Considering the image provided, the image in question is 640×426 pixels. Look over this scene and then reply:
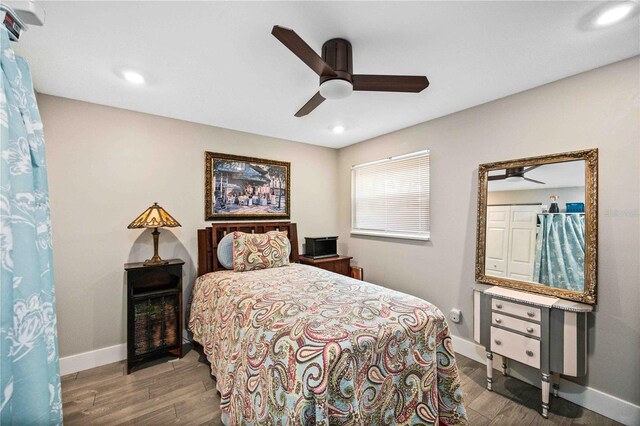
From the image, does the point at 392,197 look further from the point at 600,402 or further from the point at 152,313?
the point at 152,313

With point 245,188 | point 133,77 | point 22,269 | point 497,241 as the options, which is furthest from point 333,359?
point 245,188

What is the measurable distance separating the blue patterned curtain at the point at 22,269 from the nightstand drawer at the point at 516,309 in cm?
269

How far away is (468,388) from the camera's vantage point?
2.27 m

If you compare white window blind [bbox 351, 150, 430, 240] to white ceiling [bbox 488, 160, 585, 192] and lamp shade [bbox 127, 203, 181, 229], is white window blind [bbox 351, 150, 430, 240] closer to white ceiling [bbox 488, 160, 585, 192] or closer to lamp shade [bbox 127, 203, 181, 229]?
white ceiling [bbox 488, 160, 585, 192]

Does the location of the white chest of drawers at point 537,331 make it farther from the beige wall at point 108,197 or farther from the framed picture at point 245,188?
the beige wall at point 108,197

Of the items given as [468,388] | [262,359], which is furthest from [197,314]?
[468,388]

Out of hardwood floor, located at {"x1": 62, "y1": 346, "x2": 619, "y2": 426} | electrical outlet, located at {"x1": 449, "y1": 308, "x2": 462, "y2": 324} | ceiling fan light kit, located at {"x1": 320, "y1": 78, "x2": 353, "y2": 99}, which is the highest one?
ceiling fan light kit, located at {"x1": 320, "y1": 78, "x2": 353, "y2": 99}

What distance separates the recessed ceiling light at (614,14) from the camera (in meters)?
1.44

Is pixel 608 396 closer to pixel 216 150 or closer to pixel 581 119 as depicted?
pixel 581 119

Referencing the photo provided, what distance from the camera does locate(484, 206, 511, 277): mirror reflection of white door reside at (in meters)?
2.46

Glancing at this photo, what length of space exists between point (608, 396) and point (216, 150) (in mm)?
4164

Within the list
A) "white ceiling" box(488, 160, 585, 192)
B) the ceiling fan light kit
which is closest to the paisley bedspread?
the ceiling fan light kit

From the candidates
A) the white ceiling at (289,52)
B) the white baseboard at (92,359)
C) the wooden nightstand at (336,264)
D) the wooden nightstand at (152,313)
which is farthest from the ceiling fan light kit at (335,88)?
the white baseboard at (92,359)

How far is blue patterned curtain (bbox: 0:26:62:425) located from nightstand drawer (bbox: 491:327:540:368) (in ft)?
8.88
